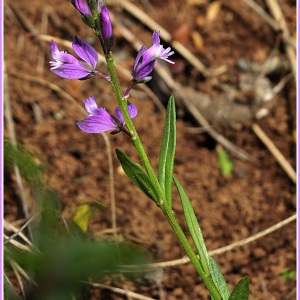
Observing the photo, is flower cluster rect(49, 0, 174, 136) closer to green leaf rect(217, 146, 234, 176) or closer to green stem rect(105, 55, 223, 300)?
green stem rect(105, 55, 223, 300)

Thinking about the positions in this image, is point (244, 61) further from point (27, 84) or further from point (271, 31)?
point (27, 84)

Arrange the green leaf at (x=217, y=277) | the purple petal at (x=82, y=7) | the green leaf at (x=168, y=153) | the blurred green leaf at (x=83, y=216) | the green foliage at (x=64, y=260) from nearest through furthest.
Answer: the green foliage at (x=64, y=260) < the purple petal at (x=82, y=7) < the green leaf at (x=168, y=153) < the green leaf at (x=217, y=277) < the blurred green leaf at (x=83, y=216)

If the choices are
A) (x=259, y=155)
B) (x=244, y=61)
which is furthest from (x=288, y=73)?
(x=259, y=155)

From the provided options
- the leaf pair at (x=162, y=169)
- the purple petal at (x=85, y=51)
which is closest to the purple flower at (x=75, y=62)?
the purple petal at (x=85, y=51)

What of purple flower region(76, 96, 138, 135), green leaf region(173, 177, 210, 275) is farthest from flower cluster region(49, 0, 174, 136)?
green leaf region(173, 177, 210, 275)

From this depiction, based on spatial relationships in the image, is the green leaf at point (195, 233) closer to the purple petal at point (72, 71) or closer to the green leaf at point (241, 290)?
the green leaf at point (241, 290)

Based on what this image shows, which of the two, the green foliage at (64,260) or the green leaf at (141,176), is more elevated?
the green leaf at (141,176)
